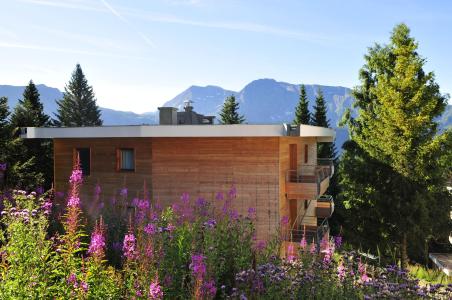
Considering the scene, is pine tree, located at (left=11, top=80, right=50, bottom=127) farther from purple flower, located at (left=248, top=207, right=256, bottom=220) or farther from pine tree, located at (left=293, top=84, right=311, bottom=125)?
pine tree, located at (left=293, top=84, right=311, bottom=125)

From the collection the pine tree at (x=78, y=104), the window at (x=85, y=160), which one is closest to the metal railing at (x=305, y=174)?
the window at (x=85, y=160)

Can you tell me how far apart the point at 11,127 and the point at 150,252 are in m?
18.0

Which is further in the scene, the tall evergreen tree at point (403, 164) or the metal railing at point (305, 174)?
the tall evergreen tree at point (403, 164)

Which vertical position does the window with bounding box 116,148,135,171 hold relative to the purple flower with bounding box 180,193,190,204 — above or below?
above

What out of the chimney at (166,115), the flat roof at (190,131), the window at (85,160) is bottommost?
the window at (85,160)

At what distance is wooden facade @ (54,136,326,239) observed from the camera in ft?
46.7

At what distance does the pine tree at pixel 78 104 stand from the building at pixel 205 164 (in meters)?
46.4

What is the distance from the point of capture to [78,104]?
6188 centimetres

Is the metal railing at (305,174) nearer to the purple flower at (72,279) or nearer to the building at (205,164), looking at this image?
the building at (205,164)

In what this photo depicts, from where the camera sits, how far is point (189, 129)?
13453mm

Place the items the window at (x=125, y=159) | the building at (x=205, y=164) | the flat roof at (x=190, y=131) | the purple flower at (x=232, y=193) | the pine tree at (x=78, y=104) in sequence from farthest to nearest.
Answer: the pine tree at (x=78, y=104) → the window at (x=125, y=159) → the building at (x=205, y=164) → the flat roof at (x=190, y=131) → the purple flower at (x=232, y=193)

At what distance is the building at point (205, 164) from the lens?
13.7 metres

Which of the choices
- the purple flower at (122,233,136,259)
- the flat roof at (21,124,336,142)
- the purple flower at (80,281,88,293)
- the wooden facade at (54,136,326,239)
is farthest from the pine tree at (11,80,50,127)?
the purple flower at (80,281,88,293)

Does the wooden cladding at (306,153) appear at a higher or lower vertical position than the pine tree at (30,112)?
lower
